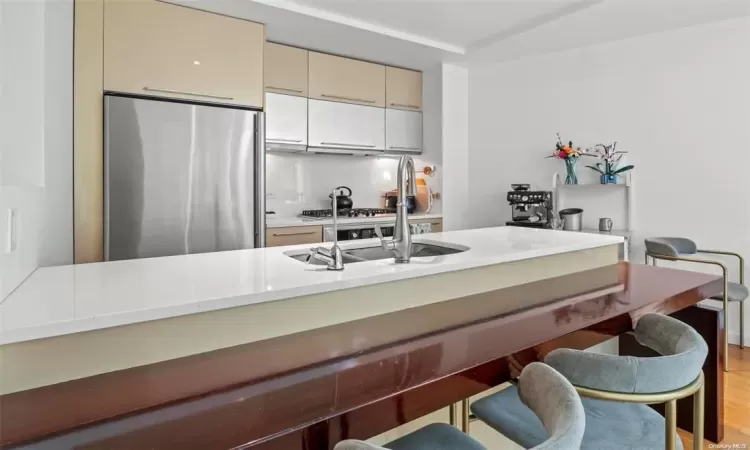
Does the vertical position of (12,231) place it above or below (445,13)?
below

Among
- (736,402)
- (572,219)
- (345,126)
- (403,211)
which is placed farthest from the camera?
(345,126)

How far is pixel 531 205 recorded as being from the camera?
13.4 ft

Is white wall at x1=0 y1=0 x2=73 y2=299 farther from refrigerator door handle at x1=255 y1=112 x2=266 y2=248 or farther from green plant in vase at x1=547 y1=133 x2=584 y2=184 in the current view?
green plant in vase at x1=547 y1=133 x2=584 y2=184

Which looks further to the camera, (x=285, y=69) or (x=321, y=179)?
(x=321, y=179)

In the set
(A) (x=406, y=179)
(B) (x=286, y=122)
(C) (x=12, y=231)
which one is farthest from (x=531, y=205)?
(C) (x=12, y=231)

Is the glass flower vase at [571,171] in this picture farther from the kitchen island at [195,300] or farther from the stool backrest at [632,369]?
the stool backrest at [632,369]

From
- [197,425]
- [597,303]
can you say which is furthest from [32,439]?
[597,303]

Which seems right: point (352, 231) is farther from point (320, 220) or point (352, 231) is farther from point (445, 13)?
point (445, 13)

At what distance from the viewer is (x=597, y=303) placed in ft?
5.19

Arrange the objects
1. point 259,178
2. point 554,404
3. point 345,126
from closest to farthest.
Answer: point 554,404, point 259,178, point 345,126

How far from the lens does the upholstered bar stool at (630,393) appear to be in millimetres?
1046

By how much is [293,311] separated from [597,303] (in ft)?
3.42

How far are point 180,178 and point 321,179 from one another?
161cm

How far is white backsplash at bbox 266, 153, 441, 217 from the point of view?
4.07m
